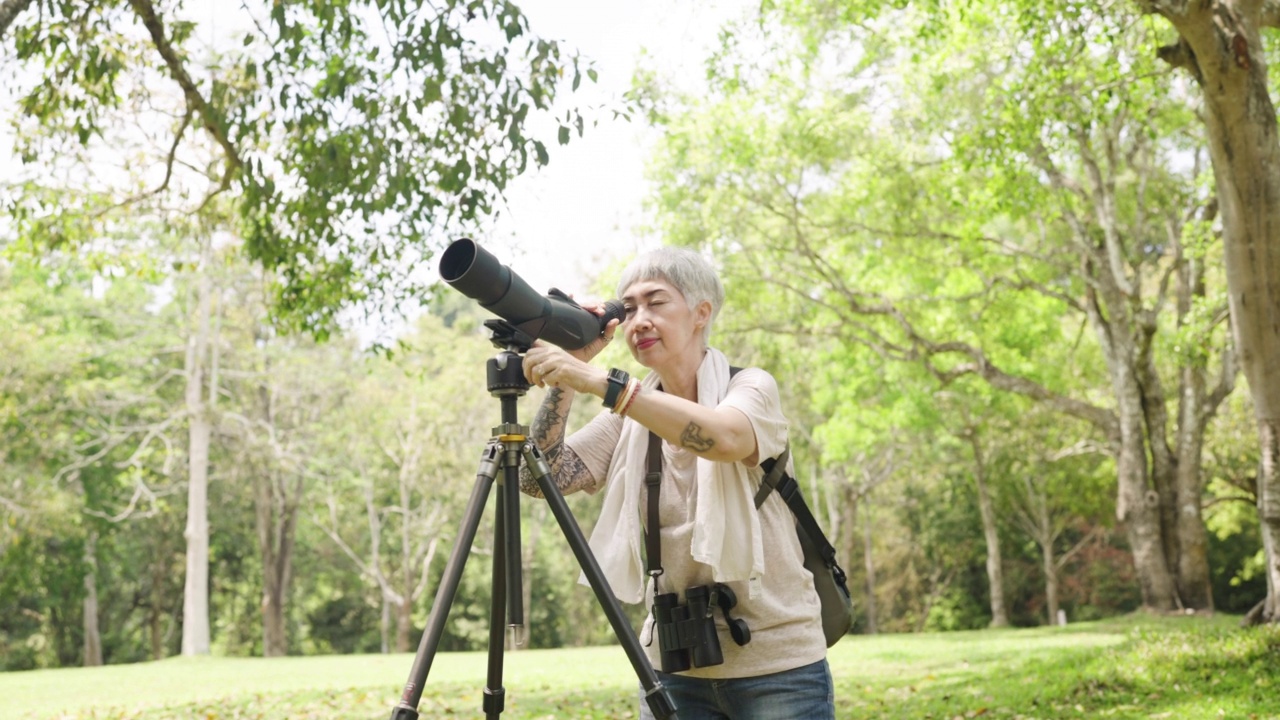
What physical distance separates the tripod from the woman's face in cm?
24

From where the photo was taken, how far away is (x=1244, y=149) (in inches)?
270

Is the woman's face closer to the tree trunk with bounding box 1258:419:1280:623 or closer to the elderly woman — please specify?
the elderly woman

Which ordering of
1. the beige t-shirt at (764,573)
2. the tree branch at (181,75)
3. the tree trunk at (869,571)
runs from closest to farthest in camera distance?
the beige t-shirt at (764,573) < the tree branch at (181,75) < the tree trunk at (869,571)

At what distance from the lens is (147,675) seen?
16.2 meters

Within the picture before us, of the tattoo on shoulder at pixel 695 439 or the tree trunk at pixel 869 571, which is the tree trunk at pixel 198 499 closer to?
the tree trunk at pixel 869 571

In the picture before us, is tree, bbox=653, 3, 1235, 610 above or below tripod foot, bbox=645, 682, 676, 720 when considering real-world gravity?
above

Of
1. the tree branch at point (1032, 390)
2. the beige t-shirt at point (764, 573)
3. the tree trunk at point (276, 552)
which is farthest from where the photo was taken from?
the tree trunk at point (276, 552)

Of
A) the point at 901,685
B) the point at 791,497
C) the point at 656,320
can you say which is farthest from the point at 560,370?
the point at 901,685

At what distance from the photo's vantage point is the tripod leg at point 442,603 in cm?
216

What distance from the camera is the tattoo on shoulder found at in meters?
2.20

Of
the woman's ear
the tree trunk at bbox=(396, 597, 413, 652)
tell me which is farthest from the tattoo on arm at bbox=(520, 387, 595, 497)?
the tree trunk at bbox=(396, 597, 413, 652)

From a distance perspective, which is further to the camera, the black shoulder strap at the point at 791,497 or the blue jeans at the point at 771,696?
the black shoulder strap at the point at 791,497

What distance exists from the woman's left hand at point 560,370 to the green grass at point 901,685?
5.16 meters

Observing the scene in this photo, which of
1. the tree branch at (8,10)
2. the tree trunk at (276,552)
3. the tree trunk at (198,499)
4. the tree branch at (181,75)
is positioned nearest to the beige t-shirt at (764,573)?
the tree branch at (8,10)
